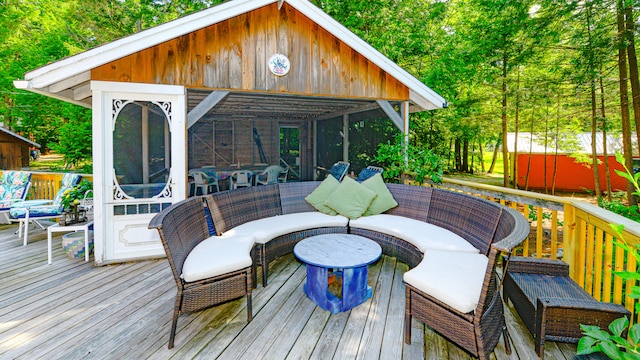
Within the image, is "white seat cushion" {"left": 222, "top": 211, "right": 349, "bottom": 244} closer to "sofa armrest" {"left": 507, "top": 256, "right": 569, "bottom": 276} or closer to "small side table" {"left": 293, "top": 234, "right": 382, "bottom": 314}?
"small side table" {"left": 293, "top": 234, "right": 382, "bottom": 314}

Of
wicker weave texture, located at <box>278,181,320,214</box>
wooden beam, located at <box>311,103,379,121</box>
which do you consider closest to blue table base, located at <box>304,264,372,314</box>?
wicker weave texture, located at <box>278,181,320,214</box>

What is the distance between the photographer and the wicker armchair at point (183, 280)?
235 centimetres

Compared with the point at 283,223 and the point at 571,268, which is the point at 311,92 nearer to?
the point at 283,223

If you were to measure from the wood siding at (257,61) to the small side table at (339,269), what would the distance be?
8.98 ft

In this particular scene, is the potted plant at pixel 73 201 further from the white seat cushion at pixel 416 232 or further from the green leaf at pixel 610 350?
the green leaf at pixel 610 350

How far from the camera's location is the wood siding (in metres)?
4.12

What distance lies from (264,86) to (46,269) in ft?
11.7

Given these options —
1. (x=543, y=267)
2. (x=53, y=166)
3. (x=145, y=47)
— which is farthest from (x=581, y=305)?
(x=53, y=166)

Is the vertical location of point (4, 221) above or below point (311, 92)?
below

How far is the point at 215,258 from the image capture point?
2.63 metres

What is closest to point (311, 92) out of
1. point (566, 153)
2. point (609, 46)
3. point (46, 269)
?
point (46, 269)

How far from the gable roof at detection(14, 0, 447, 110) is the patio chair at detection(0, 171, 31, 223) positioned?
180cm

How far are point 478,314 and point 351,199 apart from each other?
243 centimetres

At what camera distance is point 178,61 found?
13.8 ft
